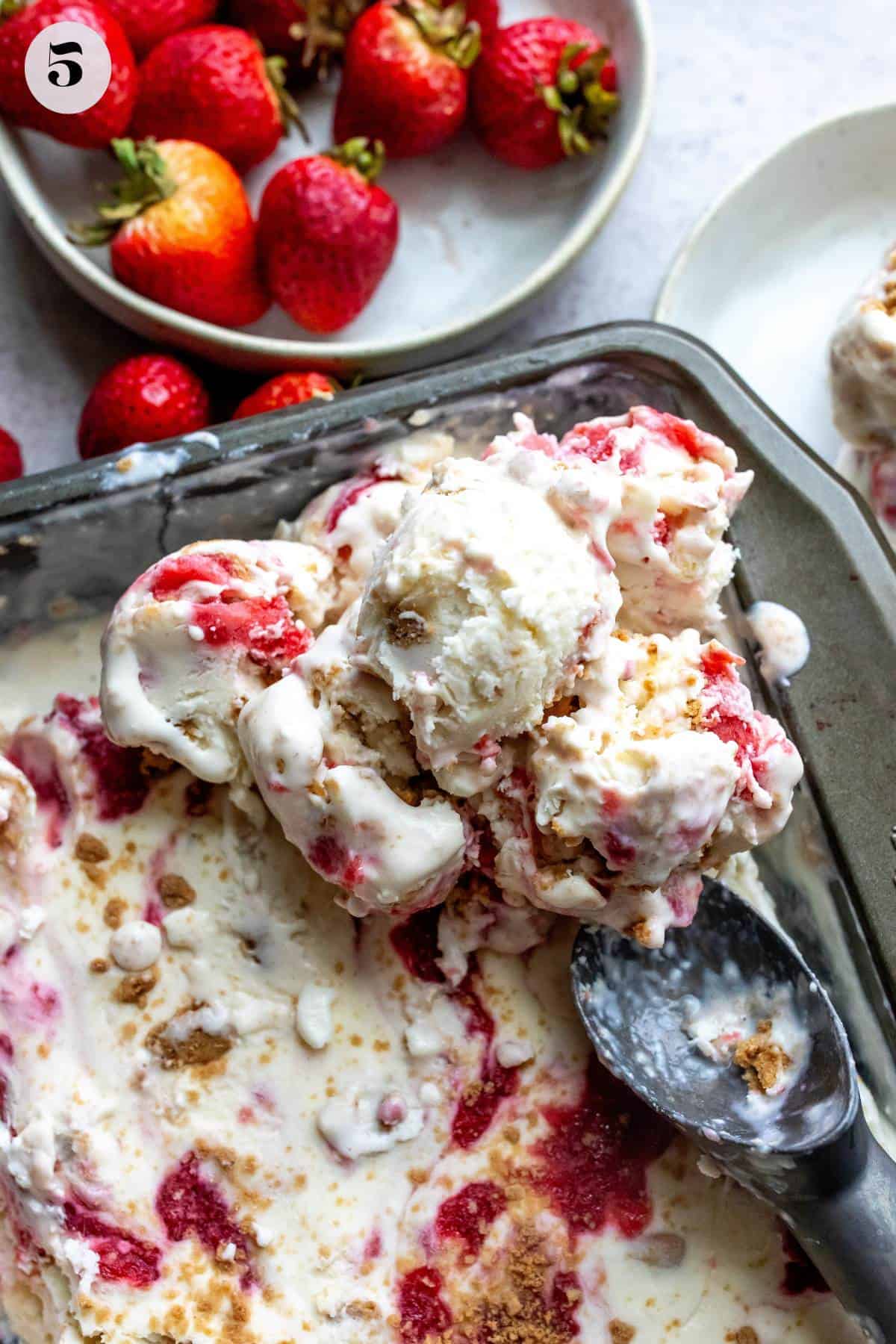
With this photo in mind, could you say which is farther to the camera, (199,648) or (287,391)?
(287,391)

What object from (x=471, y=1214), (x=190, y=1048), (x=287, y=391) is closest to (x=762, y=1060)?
(x=471, y=1214)

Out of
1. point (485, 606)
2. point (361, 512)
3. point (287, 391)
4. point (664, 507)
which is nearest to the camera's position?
point (485, 606)

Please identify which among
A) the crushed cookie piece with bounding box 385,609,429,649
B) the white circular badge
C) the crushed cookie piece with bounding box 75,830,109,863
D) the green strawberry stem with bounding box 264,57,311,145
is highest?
the white circular badge

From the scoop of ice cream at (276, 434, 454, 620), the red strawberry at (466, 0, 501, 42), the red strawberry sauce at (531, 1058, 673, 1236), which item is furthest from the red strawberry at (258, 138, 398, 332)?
the red strawberry sauce at (531, 1058, 673, 1236)

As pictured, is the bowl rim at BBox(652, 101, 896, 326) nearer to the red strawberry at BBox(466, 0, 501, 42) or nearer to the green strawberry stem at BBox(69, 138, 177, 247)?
the red strawberry at BBox(466, 0, 501, 42)

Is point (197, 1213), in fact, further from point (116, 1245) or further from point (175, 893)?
point (175, 893)

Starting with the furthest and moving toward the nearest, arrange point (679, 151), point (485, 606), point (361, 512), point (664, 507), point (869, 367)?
point (679, 151) → point (869, 367) → point (361, 512) → point (664, 507) → point (485, 606)

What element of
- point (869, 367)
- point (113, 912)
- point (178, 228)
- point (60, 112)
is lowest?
point (113, 912)

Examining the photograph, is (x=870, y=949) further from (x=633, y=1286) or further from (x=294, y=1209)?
(x=294, y=1209)
